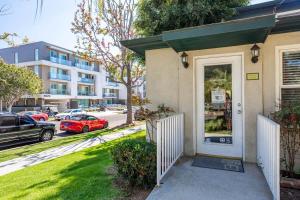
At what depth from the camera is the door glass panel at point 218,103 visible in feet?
17.9

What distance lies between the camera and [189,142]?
18.8ft

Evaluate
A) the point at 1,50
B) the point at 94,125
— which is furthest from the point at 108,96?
the point at 94,125

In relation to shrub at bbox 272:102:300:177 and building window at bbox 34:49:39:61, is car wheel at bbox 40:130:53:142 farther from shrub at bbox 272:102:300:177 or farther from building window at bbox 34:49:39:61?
building window at bbox 34:49:39:61

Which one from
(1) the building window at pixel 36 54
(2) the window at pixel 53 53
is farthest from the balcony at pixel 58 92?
(2) the window at pixel 53 53

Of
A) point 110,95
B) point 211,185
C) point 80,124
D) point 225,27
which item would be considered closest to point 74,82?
point 110,95

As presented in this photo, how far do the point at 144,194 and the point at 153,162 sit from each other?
578 millimetres

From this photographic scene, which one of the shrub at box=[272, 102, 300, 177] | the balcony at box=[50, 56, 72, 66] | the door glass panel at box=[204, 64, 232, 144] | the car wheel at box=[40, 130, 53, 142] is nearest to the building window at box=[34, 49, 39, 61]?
the balcony at box=[50, 56, 72, 66]

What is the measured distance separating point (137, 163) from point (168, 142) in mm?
878

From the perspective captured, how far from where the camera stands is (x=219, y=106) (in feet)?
18.2

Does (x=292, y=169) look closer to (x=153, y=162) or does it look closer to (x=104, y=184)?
(x=153, y=162)

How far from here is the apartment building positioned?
36.2m

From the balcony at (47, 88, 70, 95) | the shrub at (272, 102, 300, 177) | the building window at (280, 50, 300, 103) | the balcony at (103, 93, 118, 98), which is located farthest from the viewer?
the balcony at (103, 93, 118, 98)

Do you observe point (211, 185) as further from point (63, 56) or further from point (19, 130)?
point (63, 56)

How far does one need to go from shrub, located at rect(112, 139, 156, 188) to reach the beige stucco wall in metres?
1.97
